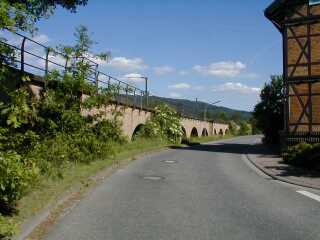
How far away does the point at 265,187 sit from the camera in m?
13.3

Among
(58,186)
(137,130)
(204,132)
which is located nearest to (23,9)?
(58,186)

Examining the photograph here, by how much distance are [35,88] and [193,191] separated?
7488 millimetres

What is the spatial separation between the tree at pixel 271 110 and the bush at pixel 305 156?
13772mm

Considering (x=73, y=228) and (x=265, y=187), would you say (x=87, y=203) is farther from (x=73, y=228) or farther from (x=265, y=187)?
(x=265, y=187)

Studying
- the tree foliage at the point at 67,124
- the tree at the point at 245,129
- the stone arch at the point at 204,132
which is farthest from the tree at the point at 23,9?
the tree at the point at 245,129

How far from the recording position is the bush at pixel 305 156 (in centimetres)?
1802

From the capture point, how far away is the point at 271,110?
117 feet

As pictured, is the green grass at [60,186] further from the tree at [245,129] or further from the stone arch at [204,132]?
the tree at [245,129]


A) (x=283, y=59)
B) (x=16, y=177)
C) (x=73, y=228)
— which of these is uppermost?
(x=283, y=59)

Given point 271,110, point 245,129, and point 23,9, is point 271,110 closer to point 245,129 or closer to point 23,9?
point 23,9

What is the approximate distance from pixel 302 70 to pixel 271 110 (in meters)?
11.0

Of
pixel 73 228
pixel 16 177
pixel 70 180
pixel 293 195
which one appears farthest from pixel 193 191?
pixel 16 177

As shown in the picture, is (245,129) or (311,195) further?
(245,129)

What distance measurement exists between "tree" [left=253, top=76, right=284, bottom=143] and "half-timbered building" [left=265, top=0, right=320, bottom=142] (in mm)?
9283
